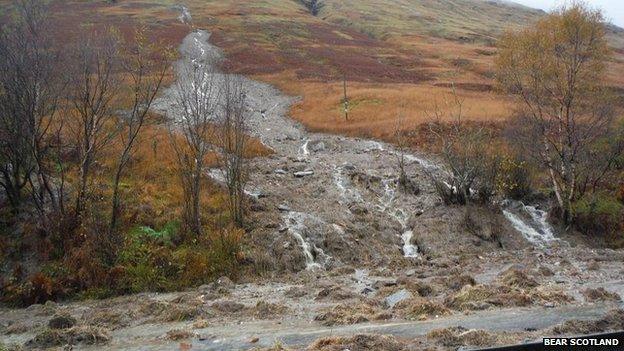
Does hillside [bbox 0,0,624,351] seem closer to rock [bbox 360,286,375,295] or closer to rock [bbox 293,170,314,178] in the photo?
rock [bbox 293,170,314,178]

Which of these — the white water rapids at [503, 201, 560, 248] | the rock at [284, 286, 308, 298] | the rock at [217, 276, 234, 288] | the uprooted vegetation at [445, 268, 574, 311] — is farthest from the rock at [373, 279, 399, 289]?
the white water rapids at [503, 201, 560, 248]

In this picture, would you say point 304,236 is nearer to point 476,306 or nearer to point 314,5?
point 476,306

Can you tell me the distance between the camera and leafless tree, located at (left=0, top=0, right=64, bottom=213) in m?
19.7

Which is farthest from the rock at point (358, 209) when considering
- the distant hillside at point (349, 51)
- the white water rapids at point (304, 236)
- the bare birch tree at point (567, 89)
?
the distant hillside at point (349, 51)

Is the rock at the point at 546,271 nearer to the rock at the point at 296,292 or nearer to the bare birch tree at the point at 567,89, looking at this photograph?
the bare birch tree at the point at 567,89

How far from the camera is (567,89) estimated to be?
2547 cm

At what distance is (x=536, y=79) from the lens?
2573 cm

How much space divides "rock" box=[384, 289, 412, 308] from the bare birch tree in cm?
1292

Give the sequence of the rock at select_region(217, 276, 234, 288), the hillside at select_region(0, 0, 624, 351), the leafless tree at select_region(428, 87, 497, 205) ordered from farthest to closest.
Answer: the leafless tree at select_region(428, 87, 497, 205)
the rock at select_region(217, 276, 234, 288)
the hillside at select_region(0, 0, 624, 351)

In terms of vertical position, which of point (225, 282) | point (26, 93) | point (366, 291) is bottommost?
point (225, 282)

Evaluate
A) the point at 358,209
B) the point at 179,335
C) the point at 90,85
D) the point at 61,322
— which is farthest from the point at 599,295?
the point at 90,85

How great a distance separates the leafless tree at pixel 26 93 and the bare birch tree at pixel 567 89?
67.6ft

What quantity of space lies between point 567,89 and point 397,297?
15457 mm

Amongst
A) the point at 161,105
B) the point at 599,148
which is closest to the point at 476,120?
→ the point at 599,148
